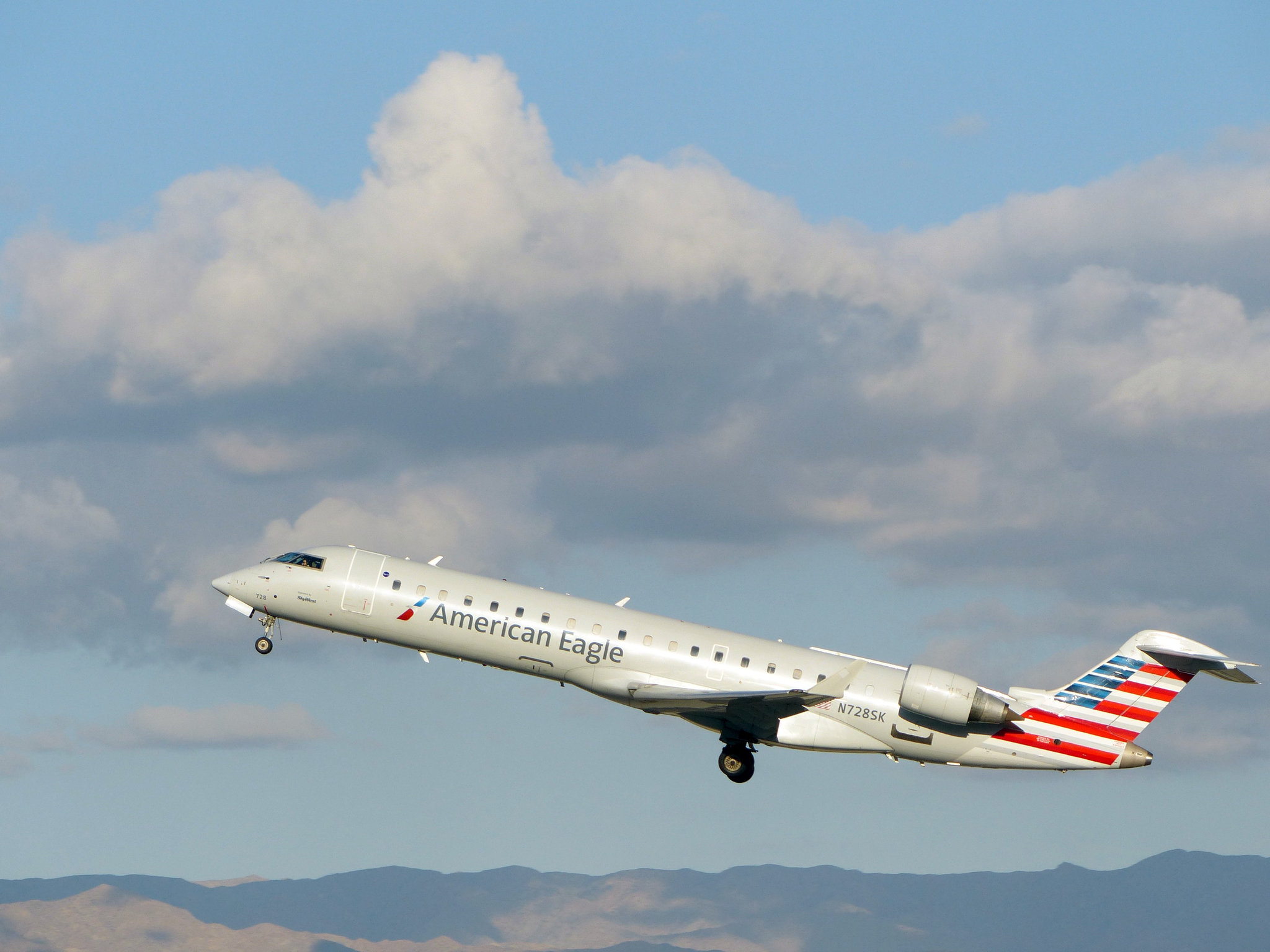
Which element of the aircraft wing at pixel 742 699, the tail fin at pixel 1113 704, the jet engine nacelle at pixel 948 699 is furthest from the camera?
the tail fin at pixel 1113 704

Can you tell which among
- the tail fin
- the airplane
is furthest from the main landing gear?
the tail fin

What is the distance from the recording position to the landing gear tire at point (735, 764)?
47.6 meters

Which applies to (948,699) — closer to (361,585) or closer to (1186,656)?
(1186,656)

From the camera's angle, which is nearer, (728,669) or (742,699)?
(742,699)

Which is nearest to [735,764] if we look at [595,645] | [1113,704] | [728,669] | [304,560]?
[728,669]

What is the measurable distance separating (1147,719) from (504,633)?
66.4 feet

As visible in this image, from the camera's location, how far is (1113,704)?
156 ft

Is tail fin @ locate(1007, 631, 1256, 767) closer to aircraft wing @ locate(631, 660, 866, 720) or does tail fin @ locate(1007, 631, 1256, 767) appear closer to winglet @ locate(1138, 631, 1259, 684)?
winglet @ locate(1138, 631, 1259, 684)

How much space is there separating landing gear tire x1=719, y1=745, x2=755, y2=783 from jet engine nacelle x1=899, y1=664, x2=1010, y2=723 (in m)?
5.37

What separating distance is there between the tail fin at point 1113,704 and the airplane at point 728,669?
4cm

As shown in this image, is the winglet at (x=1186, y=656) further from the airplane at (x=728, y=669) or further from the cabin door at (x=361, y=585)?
the cabin door at (x=361, y=585)

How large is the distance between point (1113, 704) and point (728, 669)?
12234 mm

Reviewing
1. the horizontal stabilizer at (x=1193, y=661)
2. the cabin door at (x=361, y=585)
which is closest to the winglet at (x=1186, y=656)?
the horizontal stabilizer at (x=1193, y=661)

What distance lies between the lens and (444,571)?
4706cm
